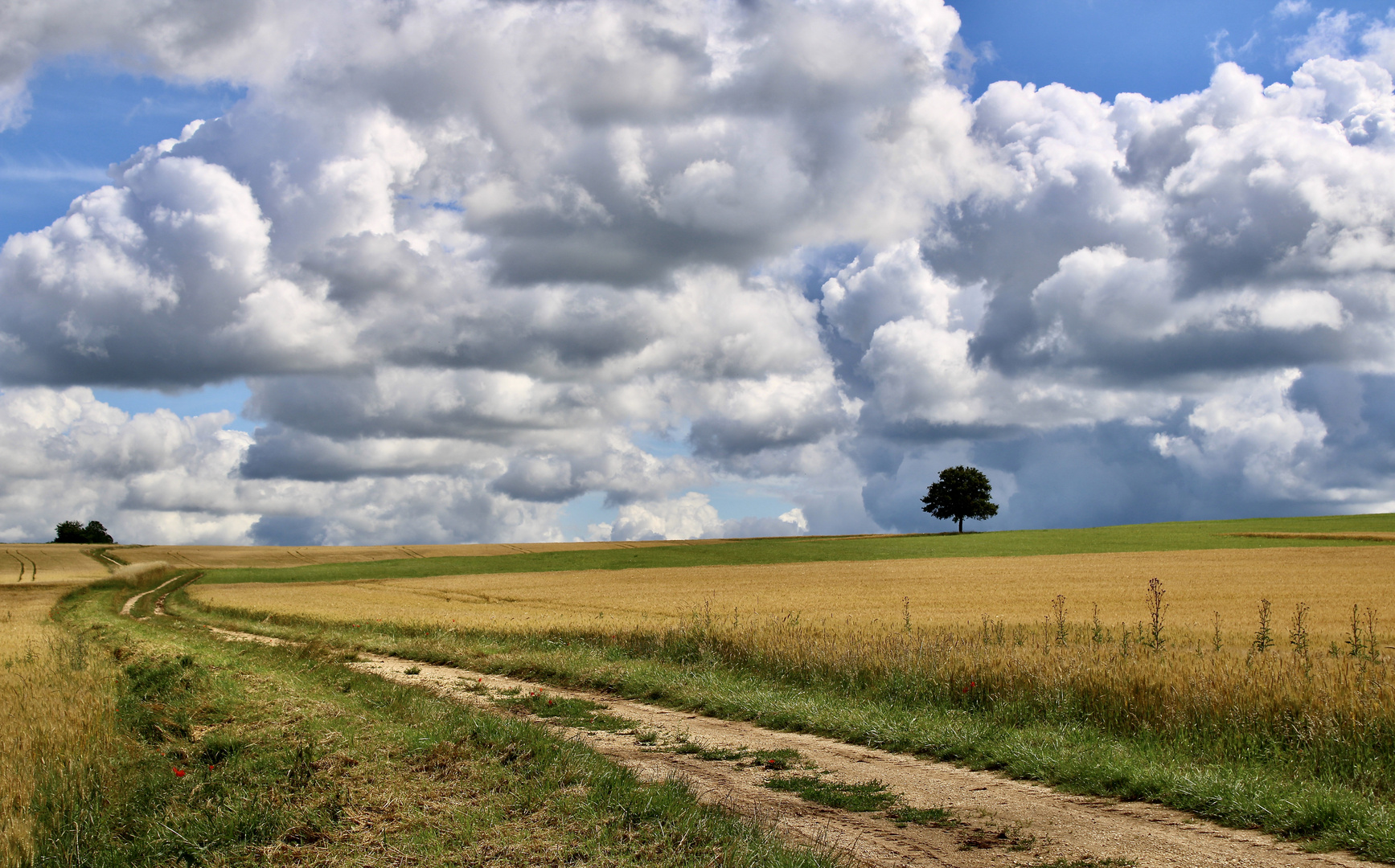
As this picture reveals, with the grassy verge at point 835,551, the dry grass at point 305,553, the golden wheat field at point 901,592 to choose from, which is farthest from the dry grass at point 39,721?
the dry grass at point 305,553

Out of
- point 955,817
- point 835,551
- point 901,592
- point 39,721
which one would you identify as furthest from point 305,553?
point 955,817

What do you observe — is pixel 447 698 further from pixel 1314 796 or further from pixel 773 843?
pixel 1314 796

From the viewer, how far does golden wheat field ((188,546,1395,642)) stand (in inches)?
1219

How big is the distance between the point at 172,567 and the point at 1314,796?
10024 centimetres

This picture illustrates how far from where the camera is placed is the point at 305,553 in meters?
111

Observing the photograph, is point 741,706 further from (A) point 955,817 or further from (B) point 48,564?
(B) point 48,564

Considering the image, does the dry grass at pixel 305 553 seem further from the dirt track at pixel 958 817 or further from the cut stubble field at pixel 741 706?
the dirt track at pixel 958 817

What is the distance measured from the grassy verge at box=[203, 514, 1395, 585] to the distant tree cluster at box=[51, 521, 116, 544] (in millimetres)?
108261

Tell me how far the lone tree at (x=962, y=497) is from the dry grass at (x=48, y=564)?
344ft

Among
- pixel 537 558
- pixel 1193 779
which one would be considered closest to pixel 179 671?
pixel 1193 779

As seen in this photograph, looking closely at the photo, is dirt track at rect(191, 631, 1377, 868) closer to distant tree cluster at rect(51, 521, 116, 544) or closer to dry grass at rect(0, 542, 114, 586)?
dry grass at rect(0, 542, 114, 586)

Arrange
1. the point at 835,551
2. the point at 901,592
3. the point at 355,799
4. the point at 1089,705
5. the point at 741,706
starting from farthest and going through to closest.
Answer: the point at 835,551 → the point at 901,592 → the point at 741,706 → the point at 1089,705 → the point at 355,799

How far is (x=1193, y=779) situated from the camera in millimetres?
9211

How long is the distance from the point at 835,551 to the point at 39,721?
257ft
